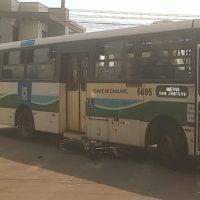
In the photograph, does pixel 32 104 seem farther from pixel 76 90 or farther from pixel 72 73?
pixel 76 90

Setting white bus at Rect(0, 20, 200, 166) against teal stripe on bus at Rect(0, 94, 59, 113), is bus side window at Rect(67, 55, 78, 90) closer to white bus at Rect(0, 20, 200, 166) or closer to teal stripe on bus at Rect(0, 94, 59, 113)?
white bus at Rect(0, 20, 200, 166)

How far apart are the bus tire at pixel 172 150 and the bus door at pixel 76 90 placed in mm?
2890

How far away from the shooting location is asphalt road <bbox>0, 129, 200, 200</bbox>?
8.81m

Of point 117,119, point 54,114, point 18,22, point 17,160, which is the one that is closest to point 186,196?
point 117,119

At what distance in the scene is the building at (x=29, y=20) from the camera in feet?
140

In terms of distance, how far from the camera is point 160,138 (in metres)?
11.6

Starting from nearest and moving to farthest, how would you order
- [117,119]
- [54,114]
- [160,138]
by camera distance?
[160,138], [117,119], [54,114]

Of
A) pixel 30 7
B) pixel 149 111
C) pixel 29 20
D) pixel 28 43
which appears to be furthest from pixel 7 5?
pixel 149 111

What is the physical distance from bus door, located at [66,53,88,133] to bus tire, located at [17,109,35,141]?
2.03 meters

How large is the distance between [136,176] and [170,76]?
7.10 ft

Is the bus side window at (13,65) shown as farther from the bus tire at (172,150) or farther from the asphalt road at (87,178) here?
the bus tire at (172,150)

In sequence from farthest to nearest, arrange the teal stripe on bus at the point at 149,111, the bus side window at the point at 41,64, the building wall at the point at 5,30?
the building wall at the point at 5,30 < the bus side window at the point at 41,64 < the teal stripe on bus at the point at 149,111

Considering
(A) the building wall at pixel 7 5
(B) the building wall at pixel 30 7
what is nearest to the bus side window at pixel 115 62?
(A) the building wall at pixel 7 5

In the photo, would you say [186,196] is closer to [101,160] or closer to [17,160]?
[101,160]
